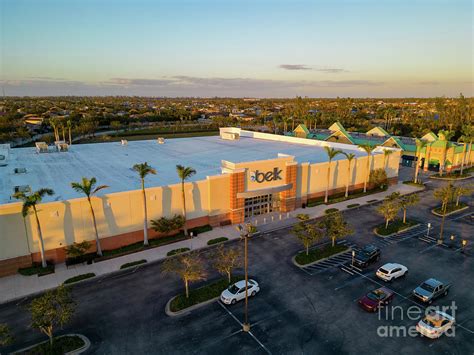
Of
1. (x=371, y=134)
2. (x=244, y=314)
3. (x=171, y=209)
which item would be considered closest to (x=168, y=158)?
(x=171, y=209)

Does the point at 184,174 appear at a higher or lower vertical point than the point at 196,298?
higher

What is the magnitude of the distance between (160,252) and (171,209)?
6060mm

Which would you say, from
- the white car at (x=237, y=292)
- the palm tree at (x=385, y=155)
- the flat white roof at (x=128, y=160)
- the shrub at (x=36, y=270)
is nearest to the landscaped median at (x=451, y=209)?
the palm tree at (x=385, y=155)

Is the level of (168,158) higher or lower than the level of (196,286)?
higher

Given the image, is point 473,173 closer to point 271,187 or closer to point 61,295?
point 271,187

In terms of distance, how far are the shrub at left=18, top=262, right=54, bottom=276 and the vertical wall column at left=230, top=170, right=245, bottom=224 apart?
23.4 metres

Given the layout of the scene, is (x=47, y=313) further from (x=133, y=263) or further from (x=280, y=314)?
(x=280, y=314)

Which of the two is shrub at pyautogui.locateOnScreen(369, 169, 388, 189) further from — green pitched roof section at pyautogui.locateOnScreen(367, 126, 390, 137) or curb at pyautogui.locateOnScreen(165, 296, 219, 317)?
curb at pyautogui.locateOnScreen(165, 296, 219, 317)

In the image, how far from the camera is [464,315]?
2933 centimetres

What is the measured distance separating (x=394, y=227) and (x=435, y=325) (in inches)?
882

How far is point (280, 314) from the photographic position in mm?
29359

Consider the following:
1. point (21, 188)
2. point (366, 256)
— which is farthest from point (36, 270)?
point (366, 256)

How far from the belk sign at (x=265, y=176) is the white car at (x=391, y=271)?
20937 mm

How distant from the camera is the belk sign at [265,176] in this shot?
49.6 metres
